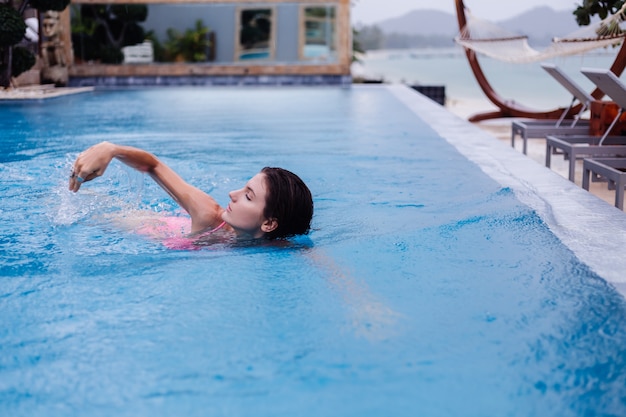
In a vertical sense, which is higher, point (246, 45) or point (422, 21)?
point (422, 21)

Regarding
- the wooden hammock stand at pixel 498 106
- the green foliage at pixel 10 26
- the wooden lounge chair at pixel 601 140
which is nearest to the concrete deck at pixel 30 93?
the green foliage at pixel 10 26

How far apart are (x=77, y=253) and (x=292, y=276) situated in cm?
A: 91

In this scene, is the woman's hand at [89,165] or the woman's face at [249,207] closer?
the woman's hand at [89,165]

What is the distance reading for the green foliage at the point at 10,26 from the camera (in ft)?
34.0

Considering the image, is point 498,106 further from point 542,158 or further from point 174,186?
point 174,186

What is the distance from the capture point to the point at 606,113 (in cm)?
653

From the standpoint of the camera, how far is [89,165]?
99.3 inches

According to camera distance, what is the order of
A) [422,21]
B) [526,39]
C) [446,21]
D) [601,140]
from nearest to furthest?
[601,140] → [526,39] → [446,21] → [422,21]

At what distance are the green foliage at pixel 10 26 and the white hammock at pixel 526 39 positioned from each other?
6.25 metres

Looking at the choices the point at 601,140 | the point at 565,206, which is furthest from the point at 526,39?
the point at 565,206

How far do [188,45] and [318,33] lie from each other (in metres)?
2.69

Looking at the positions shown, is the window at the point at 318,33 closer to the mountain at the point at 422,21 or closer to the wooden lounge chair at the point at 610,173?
the wooden lounge chair at the point at 610,173

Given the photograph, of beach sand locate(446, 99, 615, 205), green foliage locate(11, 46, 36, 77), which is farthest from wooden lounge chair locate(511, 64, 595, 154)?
green foliage locate(11, 46, 36, 77)

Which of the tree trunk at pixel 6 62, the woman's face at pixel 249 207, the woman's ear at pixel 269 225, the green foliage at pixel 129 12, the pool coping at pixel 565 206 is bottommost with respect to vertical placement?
the pool coping at pixel 565 206
